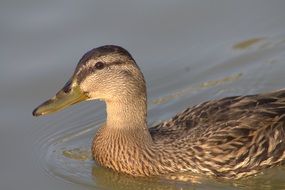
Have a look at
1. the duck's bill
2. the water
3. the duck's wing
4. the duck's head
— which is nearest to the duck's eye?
the duck's head

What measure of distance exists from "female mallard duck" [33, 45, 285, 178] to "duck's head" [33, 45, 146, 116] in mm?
11

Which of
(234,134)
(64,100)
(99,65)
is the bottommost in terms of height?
(234,134)

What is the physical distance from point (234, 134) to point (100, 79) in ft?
5.33

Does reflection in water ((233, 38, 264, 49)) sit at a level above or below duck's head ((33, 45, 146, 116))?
above

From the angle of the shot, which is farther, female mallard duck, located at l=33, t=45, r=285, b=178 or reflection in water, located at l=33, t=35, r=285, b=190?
reflection in water, located at l=33, t=35, r=285, b=190

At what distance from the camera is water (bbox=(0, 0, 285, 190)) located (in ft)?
31.2

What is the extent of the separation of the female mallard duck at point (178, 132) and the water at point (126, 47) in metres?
0.16

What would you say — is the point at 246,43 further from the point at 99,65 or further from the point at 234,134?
the point at 99,65

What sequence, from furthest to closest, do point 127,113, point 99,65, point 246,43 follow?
point 246,43, point 127,113, point 99,65

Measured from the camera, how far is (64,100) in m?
8.96

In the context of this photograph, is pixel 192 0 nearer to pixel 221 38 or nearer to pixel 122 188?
pixel 221 38

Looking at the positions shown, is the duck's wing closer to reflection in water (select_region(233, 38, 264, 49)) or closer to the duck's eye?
the duck's eye

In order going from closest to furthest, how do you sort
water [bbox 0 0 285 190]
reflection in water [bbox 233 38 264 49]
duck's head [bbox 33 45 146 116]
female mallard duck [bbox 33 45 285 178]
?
1. duck's head [bbox 33 45 146 116]
2. female mallard duck [bbox 33 45 285 178]
3. water [bbox 0 0 285 190]
4. reflection in water [bbox 233 38 264 49]

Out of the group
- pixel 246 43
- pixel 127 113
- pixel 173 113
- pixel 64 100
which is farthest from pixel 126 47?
pixel 64 100
